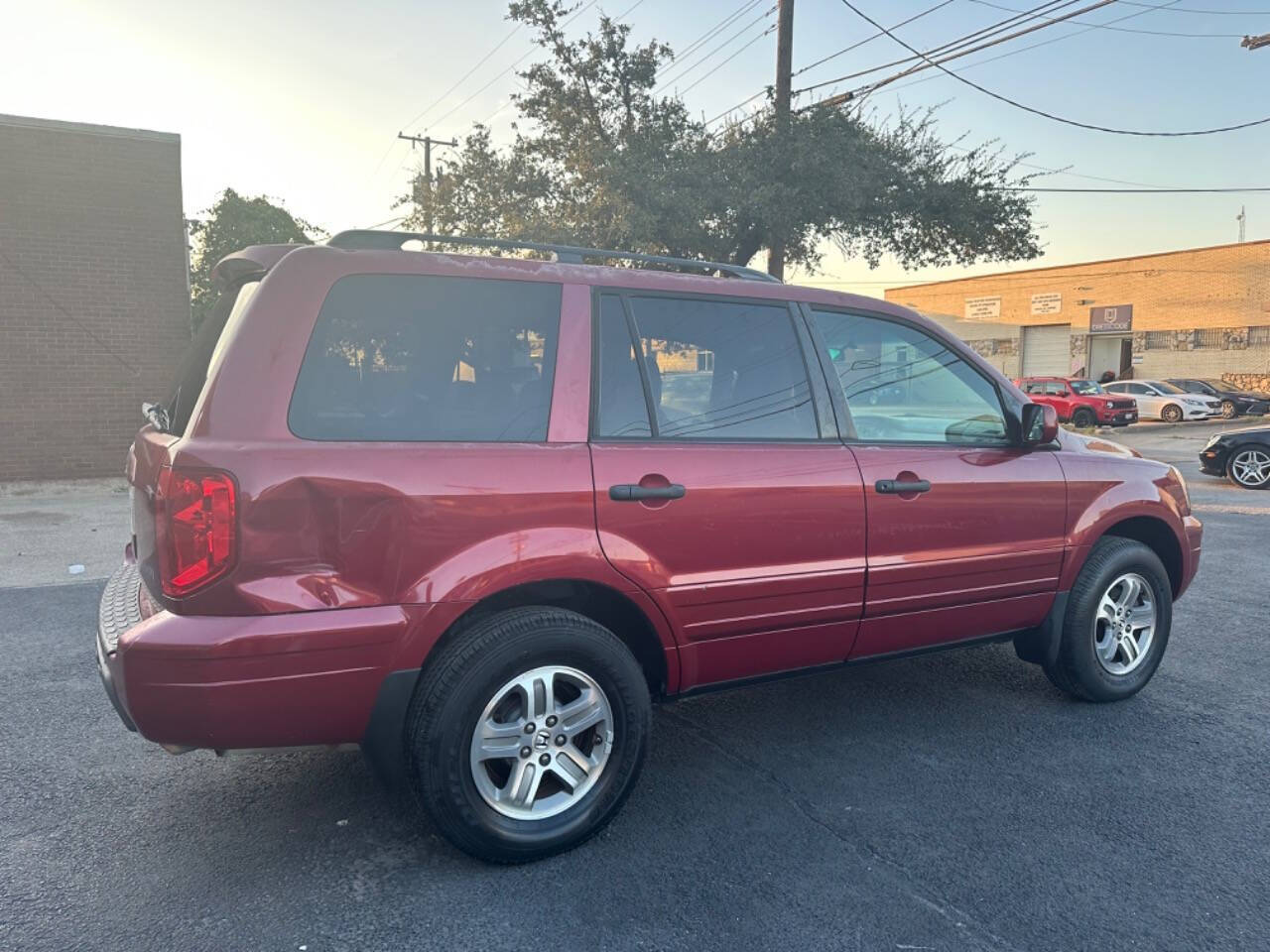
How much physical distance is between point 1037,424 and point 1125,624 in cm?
119

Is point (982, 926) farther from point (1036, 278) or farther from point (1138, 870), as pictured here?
point (1036, 278)

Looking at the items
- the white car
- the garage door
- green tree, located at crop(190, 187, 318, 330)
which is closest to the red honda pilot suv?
green tree, located at crop(190, 187, 318, 330)

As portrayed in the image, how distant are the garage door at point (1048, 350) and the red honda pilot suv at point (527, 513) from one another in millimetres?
42860

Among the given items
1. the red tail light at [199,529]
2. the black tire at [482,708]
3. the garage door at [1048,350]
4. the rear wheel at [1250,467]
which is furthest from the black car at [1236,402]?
the red tail light at [199,529]

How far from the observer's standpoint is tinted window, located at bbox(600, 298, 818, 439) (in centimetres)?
308

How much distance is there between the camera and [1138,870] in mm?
2732

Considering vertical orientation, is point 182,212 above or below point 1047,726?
above

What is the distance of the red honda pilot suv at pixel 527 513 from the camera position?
240 cm

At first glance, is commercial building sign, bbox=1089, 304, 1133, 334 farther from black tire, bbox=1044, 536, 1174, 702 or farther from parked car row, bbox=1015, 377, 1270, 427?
black tire, bbox=1044, 536, 1174, 702

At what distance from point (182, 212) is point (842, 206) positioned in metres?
10.7

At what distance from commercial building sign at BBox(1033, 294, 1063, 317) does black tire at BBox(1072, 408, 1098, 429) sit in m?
18.0

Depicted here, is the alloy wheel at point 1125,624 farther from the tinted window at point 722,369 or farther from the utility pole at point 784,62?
the utility pole at point 784,62

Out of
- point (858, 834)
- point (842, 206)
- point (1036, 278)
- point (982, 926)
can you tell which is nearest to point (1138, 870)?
point (982, 926)

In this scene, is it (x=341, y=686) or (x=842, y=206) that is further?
(x=842, y=206)
